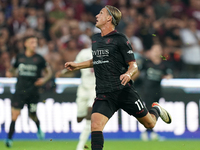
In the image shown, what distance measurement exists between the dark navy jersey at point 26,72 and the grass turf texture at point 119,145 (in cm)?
120

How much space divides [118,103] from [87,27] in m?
7.18

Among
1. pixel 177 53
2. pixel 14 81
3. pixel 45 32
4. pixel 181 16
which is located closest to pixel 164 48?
pixel 177 53

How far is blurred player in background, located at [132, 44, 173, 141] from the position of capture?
9.89m

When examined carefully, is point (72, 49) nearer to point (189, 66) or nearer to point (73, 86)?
point (73, 86)

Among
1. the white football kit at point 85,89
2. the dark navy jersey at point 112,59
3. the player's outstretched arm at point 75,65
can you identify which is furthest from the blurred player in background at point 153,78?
the dark navy jersey at point 112,59

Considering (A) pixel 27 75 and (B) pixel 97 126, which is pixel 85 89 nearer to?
(A) pixel 27 75

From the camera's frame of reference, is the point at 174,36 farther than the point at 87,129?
Yes

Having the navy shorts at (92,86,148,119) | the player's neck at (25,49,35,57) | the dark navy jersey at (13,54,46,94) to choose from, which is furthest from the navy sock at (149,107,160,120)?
the player's neck at (25,49,35,57)

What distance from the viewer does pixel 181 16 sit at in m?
13.3

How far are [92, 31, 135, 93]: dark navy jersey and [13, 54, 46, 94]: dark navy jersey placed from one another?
3576 mm

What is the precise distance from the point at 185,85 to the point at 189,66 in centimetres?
155

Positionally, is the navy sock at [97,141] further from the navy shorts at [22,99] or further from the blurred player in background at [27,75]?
the navy shorts at [22,99]

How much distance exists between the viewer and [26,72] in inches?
352

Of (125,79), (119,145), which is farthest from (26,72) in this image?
(125,79)
